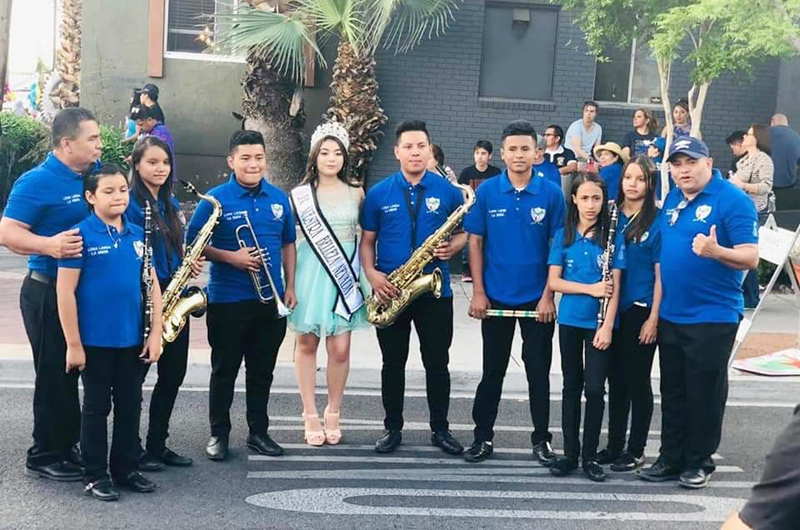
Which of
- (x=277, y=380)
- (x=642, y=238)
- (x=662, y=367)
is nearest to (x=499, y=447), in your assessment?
(x=662, y=367)

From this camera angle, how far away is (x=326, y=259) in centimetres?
605

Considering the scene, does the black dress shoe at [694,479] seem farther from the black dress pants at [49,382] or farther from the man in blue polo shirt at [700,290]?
the black dress pants at [49,382]

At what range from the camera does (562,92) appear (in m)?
14.6

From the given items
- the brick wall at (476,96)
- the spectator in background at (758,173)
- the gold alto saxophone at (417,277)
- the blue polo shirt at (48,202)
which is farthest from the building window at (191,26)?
the blue polo shirt at (48,202)

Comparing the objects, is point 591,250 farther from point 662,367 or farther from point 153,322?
point 153,322

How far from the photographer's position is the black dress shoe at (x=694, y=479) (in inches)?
218

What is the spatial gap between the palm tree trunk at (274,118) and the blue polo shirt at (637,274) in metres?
8.64

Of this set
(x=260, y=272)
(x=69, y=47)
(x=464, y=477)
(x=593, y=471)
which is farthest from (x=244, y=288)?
(x=69, y=47)

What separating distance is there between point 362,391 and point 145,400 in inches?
64.6

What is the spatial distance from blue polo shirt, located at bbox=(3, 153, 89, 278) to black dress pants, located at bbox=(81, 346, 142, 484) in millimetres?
568

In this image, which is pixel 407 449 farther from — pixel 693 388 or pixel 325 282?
pixel 693 388

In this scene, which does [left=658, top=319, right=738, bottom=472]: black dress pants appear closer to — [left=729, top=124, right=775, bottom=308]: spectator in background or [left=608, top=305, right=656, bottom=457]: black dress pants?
[left=608, top=305, right=656, bottom=457]: black dress pants

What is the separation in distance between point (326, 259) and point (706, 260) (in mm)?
2199

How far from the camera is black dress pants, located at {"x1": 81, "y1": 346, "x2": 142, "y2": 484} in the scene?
5066mm
